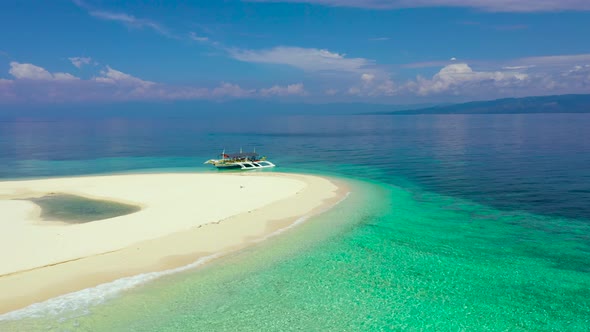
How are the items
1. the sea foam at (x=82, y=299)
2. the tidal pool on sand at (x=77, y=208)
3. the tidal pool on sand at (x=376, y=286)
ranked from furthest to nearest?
the tidal pool on sand at (x=77, y=208)
the sea foam at (x=82, y=299)
the tidal pool on sand at (x=376, y=286)

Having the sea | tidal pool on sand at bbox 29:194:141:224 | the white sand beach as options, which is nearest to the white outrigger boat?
the white sand beach

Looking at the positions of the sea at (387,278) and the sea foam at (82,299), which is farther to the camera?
the sea foam at (82,299)

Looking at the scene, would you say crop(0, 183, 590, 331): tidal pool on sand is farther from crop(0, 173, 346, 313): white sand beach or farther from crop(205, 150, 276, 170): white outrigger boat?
crop(205, 150, 276, 170): white outrigger boat

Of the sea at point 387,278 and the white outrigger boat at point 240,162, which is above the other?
the white outrigger boat at point 240,162

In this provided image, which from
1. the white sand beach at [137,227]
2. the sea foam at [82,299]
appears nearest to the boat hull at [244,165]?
the white sand beach at [137,227]

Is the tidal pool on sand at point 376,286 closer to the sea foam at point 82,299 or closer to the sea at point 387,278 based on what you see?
the sea at point 387,278
